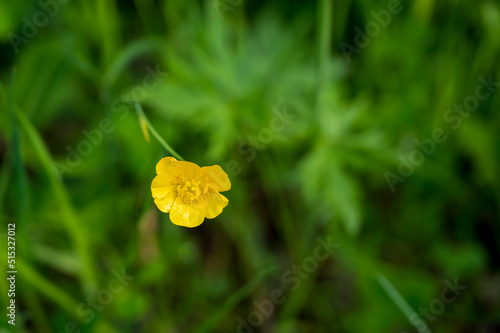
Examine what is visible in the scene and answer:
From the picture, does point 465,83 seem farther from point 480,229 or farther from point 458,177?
point 480,229

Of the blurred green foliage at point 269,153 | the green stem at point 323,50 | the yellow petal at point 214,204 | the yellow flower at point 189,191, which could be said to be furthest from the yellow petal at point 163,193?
the green stem at point 323,50

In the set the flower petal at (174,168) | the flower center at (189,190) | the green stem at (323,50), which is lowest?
the flower center at (189,190)

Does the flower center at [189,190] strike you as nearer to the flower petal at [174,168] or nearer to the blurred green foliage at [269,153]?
the flower petal at [174,168]

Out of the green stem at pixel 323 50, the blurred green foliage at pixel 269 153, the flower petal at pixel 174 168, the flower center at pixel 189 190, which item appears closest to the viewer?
the flower petal at pixel 174 168

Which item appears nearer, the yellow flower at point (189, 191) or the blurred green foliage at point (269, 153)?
the yellow flower at point (189, 191)

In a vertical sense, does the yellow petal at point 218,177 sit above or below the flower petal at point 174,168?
below

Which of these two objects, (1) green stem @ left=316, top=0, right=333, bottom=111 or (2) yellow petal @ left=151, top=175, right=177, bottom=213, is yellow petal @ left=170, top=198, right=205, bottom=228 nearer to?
(2) yellow petal @ left=151, top=175, right=177, bottom=213

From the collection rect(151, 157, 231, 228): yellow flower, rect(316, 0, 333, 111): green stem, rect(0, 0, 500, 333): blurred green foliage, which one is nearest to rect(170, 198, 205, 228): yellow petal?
rect(151, 157, 231, 228): yellow flower

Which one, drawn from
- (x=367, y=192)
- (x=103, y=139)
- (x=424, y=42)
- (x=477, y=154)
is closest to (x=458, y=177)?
(x=477, y=154)
